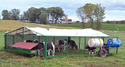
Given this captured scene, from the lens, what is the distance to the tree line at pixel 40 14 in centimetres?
9950

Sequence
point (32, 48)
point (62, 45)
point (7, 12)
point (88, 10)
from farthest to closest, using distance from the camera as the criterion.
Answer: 1. point (7, 12)
2. point (88, 10)
3. point (62, 45)
4. point (32, 48)

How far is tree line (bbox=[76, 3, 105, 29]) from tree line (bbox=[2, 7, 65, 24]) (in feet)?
79.1

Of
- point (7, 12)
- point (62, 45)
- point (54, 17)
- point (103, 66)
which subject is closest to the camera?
point (103, 66)

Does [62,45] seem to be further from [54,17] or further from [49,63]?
[54,17]

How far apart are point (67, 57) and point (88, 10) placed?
6337 cm

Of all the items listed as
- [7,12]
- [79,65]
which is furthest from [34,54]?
[7,12]

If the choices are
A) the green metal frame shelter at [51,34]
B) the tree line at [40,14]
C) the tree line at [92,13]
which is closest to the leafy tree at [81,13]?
the tree line at [92,13]

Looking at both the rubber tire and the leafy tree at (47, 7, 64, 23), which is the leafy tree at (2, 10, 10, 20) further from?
the rubber tire

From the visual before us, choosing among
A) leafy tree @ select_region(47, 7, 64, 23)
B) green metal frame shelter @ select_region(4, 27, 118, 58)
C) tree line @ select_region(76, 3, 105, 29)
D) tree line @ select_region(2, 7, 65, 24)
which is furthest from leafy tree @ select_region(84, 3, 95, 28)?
green metal frame shelter @ select_region(4, 27, 118, 58)

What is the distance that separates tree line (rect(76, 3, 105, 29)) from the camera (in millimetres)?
69350

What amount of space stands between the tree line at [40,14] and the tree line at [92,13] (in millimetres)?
24105

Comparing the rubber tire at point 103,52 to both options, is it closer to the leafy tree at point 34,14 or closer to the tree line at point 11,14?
the leafy tree at point 34,14

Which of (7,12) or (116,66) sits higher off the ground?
(7,12)

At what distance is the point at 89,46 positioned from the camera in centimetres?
1354
